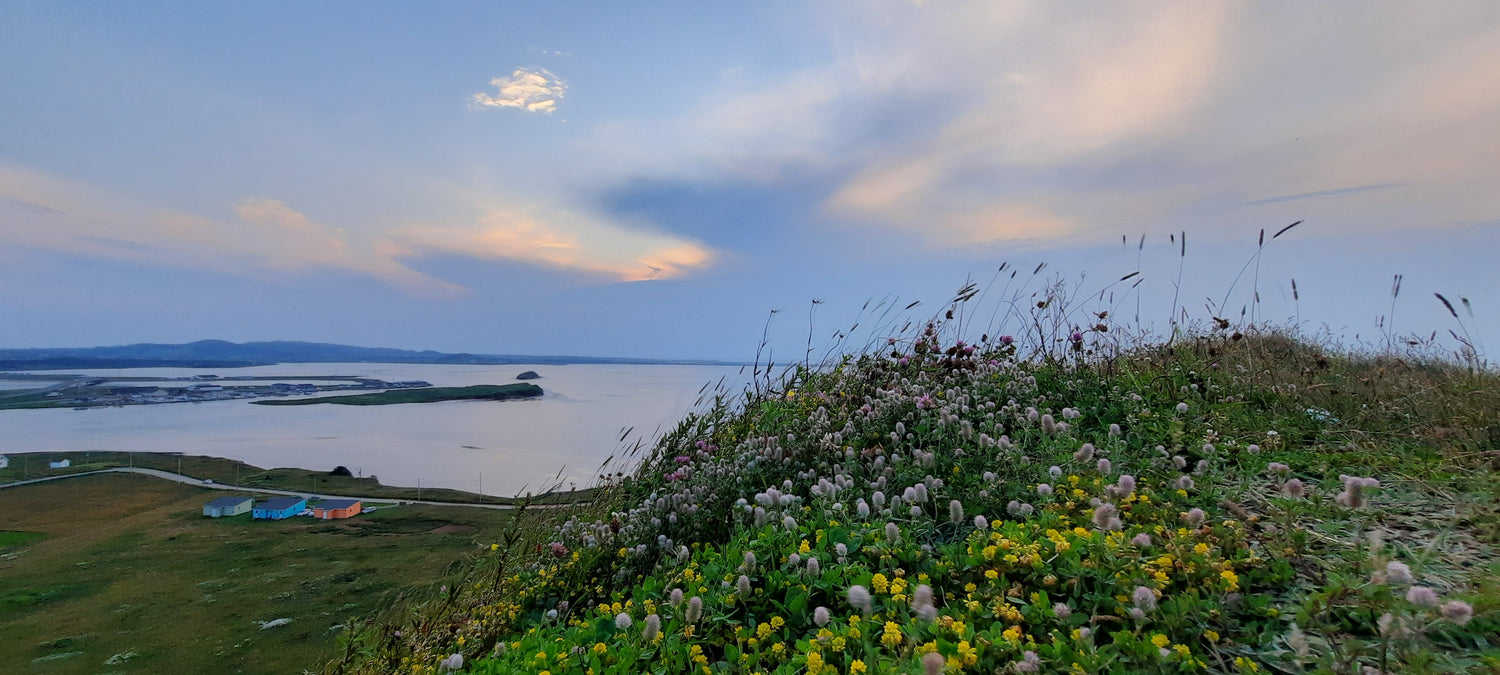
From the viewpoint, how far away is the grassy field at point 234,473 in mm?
23812

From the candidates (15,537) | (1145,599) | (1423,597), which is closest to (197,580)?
(15,537)

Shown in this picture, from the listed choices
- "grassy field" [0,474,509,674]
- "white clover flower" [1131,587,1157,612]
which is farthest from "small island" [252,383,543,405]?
"white clover flower" [1131,587,1157,612]

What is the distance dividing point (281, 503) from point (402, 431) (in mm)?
11190

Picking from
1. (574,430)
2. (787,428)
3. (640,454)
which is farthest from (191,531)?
(787,428)

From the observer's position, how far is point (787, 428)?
14.8 ft

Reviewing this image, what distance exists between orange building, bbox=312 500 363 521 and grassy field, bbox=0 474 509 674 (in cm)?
105

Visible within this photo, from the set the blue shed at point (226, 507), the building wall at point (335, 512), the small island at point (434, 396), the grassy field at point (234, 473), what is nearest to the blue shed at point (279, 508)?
the blue shed at point (226, 507)

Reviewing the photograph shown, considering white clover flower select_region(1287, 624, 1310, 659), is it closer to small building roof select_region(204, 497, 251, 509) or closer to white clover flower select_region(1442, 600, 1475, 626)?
white clover flower select_region(1442, 600, 1475, 626)

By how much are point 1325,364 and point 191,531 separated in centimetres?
2605

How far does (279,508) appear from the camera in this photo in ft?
70.1

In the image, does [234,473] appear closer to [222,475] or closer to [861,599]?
[222,475]

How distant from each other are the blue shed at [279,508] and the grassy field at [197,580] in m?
1.02

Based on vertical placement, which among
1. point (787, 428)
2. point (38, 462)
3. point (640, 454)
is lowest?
point (38, 462)

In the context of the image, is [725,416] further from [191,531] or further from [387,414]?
[387,414]
